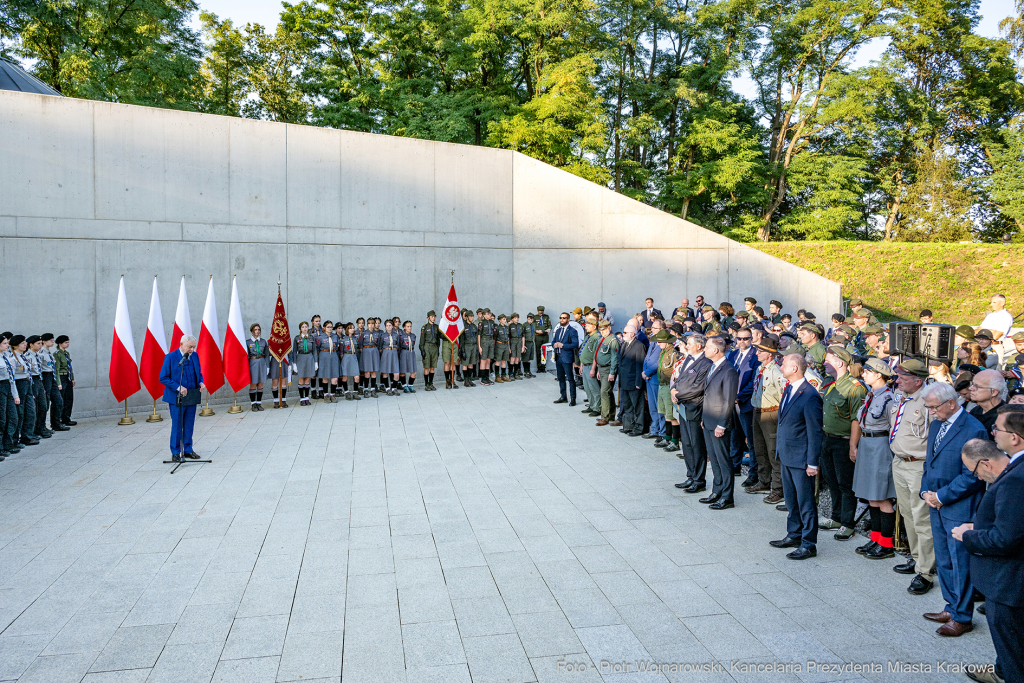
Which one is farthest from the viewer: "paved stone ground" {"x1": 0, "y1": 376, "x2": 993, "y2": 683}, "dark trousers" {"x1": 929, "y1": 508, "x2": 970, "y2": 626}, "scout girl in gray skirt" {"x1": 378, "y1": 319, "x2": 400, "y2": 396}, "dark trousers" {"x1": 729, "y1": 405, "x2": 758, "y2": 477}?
"scout girl in gray skirt" {"x1": 378, "y1": 319, "x2": 400, "y2": 396}

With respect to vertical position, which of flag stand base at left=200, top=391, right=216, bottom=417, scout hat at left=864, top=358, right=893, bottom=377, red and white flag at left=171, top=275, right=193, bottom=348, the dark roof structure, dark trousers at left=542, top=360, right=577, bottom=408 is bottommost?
flag stand base at left=200, top=391, right=216, bottom=417

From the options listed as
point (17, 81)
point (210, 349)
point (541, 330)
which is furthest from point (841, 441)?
point (17, 81)

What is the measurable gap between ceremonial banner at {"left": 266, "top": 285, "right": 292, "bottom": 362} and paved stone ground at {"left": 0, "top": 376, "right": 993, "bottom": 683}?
14.5ft

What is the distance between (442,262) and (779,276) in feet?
30.7

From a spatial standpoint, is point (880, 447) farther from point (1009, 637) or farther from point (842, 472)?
point (1009, 637)

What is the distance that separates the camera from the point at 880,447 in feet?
18.6

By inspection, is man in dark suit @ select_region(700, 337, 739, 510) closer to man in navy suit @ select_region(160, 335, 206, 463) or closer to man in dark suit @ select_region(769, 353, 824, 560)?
man in dark suit @ select_region(769, 353, 824, 560)

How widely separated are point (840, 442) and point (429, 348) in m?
10.5

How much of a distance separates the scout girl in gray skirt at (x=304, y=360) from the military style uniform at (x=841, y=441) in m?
10.3

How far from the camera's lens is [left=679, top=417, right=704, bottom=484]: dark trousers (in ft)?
24.5

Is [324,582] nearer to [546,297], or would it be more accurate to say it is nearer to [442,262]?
[442,262]

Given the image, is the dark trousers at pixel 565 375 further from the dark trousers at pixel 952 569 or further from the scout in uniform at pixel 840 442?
the dark trousers at pixel 952 569

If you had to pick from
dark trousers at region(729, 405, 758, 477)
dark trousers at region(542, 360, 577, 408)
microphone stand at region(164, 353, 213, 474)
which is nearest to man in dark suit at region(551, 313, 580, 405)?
dark trousers at region(542, 360, 577, 408)

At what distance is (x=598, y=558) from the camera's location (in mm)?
5723
